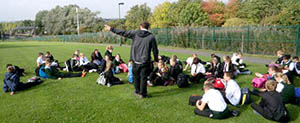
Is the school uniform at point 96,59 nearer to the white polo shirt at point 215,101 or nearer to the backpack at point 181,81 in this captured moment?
the backpack at point 181,81

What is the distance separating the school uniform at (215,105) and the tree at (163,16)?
55553 mm

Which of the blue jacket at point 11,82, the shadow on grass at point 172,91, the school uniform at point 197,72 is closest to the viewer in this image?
the shadow on grass at point 172,91

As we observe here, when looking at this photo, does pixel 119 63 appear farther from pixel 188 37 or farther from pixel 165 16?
pixel 165 16

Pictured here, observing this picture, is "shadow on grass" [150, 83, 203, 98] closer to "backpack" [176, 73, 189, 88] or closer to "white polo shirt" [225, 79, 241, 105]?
"backpack" [176, 73, 189, 88]

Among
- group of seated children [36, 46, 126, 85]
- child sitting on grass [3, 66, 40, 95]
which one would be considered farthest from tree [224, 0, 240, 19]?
child sitting on grass [3, 66, 40, 95]

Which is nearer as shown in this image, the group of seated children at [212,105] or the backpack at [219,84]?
the group of seated children at [212,105]

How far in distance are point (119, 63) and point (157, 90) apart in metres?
4.33

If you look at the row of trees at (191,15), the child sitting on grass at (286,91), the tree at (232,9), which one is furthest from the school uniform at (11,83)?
the tree at (232,9)

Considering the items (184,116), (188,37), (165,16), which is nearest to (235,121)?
(184,116)

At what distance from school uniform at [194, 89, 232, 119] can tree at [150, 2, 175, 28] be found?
55.6 m

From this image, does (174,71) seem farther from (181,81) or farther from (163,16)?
(163,16)

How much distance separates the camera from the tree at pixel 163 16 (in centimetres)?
6106

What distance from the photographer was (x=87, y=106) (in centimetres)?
609

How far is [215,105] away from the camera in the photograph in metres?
5.07
